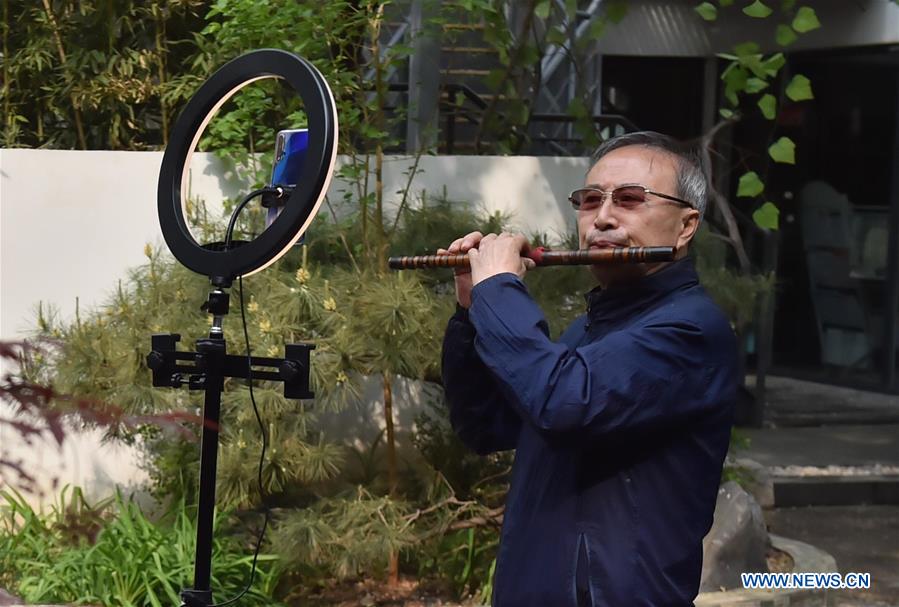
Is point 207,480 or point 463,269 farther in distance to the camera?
point 207,480

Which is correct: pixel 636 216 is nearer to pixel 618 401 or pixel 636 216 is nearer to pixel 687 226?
pixel 687 226

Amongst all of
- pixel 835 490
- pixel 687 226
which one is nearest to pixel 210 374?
pixel 687 226

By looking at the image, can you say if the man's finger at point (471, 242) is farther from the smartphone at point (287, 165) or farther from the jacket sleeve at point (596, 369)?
the smartphone at point (287, 165)

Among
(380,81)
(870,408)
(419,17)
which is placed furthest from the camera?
(870,408)

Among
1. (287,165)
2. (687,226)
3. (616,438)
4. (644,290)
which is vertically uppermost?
A: (287,165)

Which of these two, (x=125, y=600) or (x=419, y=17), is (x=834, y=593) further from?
(x=419, y=17)

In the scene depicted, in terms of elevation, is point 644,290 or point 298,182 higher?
point 298,182

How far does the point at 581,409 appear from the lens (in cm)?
200

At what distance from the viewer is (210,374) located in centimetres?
249

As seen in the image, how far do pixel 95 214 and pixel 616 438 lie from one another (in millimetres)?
3827

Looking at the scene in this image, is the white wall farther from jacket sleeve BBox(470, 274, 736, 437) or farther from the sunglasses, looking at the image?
jacket sleeve BBox(470, 274, 736, 437)

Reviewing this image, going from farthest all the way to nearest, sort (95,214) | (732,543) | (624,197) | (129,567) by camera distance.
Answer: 1. (95,214)
2. (732,543)
3. (129,567)
4. (624,197)

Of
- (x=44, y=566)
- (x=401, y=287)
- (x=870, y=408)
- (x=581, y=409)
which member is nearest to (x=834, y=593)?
(x=401, y=287)

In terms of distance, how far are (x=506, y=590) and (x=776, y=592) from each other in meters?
2.91
